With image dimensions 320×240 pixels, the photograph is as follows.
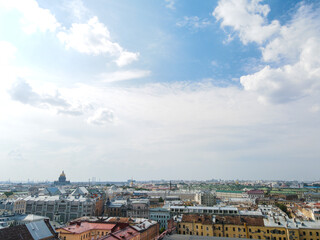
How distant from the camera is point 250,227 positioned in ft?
239

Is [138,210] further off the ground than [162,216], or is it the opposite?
[138,210]

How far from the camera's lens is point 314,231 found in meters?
67.6

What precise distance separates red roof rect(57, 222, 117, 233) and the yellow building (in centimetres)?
2136

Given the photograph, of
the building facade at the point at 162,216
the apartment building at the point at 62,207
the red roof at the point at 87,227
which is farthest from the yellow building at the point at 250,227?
the apartment building at the point at 62,207

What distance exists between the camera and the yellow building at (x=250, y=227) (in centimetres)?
6788

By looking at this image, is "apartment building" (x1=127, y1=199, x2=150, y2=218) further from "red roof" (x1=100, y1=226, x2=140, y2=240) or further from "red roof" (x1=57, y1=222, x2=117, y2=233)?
"red roof" (x1=100, y1=226, x2=140, y2=240)

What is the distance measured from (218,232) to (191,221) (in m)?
8.53

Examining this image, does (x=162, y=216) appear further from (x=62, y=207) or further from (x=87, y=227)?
(x=62, y=207)

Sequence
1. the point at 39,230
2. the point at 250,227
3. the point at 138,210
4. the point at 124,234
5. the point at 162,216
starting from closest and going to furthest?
the point at 39,230, the point at 124,234, the point at 250,227, the point at 162,216, the point at 138,210

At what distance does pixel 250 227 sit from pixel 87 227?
46.4 meters

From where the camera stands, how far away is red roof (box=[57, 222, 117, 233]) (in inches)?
2688

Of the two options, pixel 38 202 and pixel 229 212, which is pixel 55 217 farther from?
pixel 229 212

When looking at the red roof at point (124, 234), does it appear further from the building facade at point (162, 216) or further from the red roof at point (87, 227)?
the building facade at point (162, 216)

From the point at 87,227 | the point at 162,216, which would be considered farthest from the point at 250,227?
the point at 87,227
